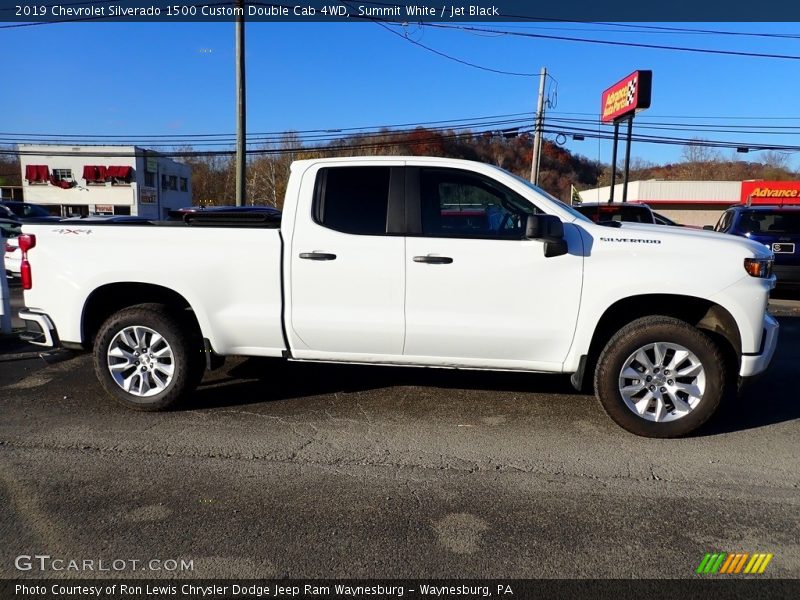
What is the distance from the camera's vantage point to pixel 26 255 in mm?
4844

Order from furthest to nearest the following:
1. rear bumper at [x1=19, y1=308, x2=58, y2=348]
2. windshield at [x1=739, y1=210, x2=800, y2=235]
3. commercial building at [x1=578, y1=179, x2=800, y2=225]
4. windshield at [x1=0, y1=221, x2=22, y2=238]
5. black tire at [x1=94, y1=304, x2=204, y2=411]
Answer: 1. commercial building at [x1=578, y1=179, x2=800, y2=225]
2. windshield at [x1=0, y1=221, x2=22, y2=238]
3. windshield at [x1=739, y1=210, x2=800, y2=235]
4. rear bumper at [x1=19, y1=308, x2=58, y2=348]
5. black tire at [x1=94, y1=304, x2=204, y2=411]

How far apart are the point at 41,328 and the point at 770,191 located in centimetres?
4873

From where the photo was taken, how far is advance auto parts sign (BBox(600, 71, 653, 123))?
24.6m

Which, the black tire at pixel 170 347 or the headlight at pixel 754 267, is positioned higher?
the headlight at pixel 754 267

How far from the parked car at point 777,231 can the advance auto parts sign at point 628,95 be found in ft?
49.4

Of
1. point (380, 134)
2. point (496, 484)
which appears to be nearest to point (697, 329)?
point (496, 484)

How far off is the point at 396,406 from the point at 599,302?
1.86 metres

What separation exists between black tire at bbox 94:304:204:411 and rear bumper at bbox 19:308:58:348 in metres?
0.38

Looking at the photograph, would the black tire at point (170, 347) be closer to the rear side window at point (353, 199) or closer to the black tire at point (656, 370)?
→ the rear side window at point (353, 199)

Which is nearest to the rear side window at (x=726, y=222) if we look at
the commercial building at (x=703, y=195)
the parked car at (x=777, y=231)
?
the parked car at (x=777, y=231)

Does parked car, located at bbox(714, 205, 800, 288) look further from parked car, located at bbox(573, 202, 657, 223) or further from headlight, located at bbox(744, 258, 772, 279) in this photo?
headlight, located at bbox(744, 258, 772, 279)

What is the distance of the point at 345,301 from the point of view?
14.9 feet

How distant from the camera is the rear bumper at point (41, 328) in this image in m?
4.85

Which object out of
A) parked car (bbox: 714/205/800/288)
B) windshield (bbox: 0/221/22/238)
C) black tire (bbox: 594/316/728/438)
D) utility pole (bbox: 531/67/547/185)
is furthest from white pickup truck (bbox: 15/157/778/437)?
utility pole (bbox: 531/67/547/185)
